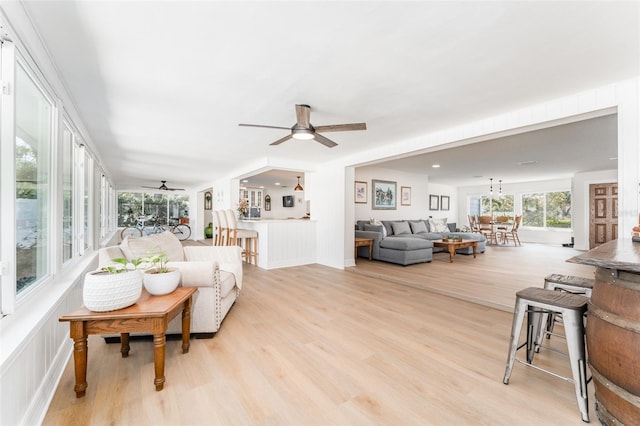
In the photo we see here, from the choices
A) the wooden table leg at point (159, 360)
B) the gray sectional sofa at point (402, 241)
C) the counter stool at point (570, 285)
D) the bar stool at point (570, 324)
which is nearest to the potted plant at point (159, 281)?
the wooden table leg at point (159, 360)

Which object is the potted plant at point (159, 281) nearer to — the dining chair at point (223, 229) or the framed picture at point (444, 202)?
the dining chair at point (223, 229)

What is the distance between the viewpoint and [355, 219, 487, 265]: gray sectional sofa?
5840 millimetres

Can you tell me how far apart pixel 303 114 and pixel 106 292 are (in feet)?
7.22

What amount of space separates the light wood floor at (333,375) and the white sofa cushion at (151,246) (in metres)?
0.78

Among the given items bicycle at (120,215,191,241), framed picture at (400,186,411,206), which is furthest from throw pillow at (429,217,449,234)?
bicycle at (120,215,191,241)

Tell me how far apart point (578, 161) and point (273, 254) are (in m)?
7.15

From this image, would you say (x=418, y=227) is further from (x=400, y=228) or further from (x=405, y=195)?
(x=405, y=195)

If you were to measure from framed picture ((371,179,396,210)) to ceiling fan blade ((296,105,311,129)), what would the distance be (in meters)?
4.81

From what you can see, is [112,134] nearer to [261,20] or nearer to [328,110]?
[328,110]

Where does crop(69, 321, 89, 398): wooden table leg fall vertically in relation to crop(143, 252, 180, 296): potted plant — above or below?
below

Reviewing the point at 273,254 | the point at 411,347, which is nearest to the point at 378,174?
the point at 273,254

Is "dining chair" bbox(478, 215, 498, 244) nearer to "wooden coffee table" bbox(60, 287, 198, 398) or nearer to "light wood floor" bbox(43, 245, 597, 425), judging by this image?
"light wood floor" bbox(43, 245, 597, 425)

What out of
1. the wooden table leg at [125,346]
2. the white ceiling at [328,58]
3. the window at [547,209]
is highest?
the white ceiling at [328,58]

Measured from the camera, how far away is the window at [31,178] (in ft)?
5.52
